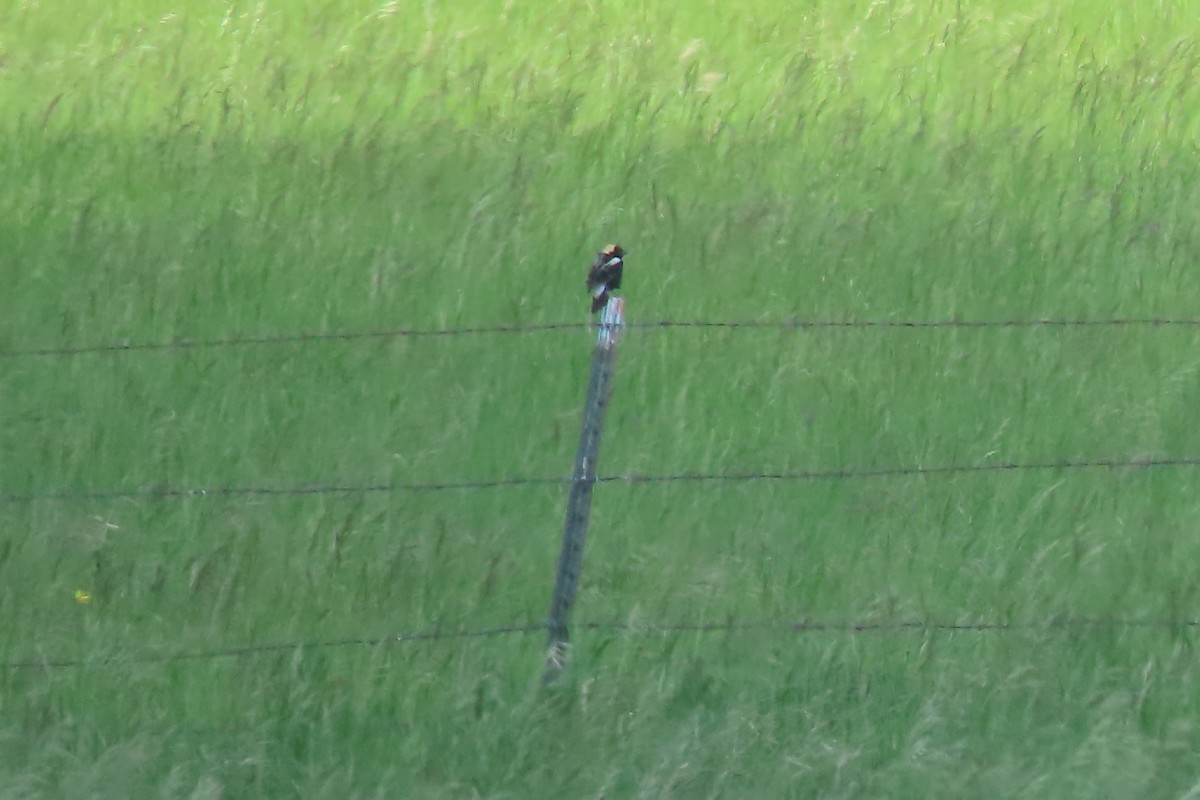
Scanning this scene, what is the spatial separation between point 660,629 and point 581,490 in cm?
50

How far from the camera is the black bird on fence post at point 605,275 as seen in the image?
5324 mm

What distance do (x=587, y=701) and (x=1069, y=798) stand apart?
122 cm

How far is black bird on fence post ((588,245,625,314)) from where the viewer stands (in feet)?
17.5

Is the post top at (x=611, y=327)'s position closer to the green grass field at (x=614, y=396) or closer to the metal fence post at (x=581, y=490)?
the metal fence post at (x=581, y=490)

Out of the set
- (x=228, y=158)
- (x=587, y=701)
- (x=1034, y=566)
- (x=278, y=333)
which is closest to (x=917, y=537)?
(x=1034, y=566)

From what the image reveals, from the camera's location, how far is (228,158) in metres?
7.66

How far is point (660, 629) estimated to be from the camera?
16.3 ft

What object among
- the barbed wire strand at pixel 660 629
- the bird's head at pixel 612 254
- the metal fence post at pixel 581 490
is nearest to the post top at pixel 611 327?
the metal fence post at pixel 581 490

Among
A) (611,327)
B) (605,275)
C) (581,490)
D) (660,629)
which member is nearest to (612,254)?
(605,275)

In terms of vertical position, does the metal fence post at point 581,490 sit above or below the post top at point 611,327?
below

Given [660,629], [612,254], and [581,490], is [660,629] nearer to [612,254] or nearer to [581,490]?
[581,490]

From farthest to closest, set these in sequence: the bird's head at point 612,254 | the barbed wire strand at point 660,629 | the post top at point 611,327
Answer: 1. the bird's head at point 612,254
2. the barbed wire strand at point 660,629
3. the post top at point 611,327

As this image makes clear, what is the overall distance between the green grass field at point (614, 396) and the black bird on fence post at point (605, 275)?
23.1 inches

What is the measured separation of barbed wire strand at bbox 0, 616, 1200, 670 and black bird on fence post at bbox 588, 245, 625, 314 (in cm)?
99
